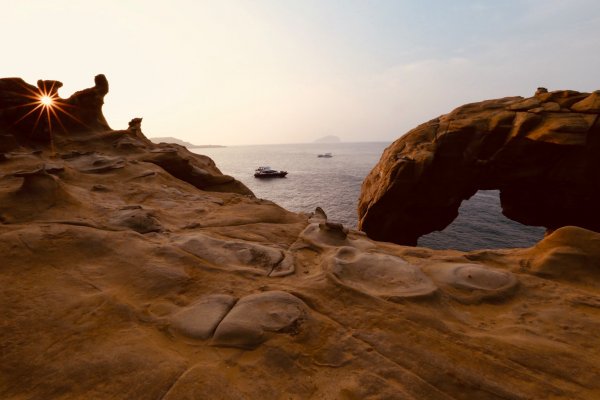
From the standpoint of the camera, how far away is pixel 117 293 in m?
3.58

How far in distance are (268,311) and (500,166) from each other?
1961 cm

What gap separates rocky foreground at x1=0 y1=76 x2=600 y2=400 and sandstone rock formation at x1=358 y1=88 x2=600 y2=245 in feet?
48.1

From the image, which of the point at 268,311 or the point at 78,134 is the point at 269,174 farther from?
the point at 268,311

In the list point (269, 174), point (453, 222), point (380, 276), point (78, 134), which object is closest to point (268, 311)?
point (380, 276)

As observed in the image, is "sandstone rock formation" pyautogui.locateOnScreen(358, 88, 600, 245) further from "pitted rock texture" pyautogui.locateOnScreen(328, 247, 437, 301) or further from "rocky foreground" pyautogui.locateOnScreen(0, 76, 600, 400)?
"pitted rock texture" pyautogui.locateOnScreen(328, 247, 437, 301)

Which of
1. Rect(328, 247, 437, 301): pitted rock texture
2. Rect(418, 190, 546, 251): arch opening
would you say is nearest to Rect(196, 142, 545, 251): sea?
Rect(418, 190, 546, 251): arch opening

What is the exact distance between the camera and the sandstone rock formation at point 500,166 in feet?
53.7

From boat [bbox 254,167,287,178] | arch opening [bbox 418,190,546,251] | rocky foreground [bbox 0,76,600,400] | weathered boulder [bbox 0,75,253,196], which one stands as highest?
weathered boulder [bbox 0,75,253,196]

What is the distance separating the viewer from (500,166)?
1822 centimetres

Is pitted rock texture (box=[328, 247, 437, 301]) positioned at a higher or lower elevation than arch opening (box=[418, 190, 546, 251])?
higher

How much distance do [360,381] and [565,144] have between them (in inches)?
758

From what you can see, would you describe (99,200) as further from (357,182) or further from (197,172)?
(357,182)

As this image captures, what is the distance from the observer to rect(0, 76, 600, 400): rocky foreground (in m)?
2.60

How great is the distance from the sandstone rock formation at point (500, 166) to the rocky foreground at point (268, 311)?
14666 millimetres
